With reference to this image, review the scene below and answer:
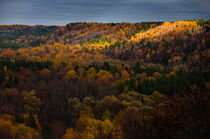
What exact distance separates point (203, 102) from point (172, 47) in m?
199


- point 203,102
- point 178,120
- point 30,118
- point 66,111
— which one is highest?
point 203,102

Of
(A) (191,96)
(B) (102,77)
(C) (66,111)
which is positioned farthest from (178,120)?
(B) (102,77)

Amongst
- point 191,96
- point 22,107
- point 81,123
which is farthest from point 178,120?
point 22,107

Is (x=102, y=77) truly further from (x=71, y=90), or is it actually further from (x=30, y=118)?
(x=30, y=118)

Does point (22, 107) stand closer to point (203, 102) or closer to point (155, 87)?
point (155, 87)

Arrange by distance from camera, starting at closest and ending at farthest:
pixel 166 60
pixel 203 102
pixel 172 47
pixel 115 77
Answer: pixel 203 102 < pixel 115 77 < pixel 166 60 < pixel 172 47

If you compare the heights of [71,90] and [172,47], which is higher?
[172,47]

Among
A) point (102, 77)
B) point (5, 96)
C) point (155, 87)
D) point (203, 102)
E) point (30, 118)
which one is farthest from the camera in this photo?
point (102, 77)

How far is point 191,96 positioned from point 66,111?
186ft

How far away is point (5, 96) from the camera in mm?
70688

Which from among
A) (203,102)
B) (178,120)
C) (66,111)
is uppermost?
(203,102)

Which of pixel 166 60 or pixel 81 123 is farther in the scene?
pixel 166 60

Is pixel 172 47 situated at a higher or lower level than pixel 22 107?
higher

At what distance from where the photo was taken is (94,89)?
274ft
